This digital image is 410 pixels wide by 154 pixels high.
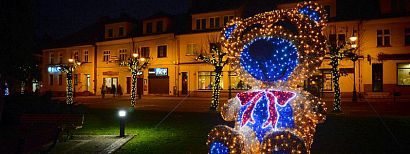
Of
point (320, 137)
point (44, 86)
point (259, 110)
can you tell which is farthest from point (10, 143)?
point (44, 86)

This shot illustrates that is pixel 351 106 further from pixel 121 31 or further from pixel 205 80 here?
pixel 121 31

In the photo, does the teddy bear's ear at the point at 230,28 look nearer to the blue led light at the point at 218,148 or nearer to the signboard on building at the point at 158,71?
the blue led light at the point at 218,148

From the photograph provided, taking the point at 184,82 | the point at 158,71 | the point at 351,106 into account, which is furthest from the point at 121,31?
the point at 351,106

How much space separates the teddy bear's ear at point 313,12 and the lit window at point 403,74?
26.0 metres

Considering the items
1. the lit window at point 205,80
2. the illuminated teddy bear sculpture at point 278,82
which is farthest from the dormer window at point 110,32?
the illuminated teddy bear sculpture at point 278,82

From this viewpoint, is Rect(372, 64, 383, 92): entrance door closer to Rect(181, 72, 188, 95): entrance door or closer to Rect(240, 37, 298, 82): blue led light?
Rect(181, 72, 188, 95): entrance door

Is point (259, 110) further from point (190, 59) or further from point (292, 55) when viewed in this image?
point (190, 59)

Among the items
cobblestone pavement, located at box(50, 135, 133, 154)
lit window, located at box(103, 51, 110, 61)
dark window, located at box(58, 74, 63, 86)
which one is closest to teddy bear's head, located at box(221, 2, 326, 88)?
cobblestone pavement, located at box(50, 135, 133, 154)

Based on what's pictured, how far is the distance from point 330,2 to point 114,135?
977 inches

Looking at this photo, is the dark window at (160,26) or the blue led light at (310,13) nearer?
the blue led light at (310,13)

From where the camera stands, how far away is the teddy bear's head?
20.0 ft

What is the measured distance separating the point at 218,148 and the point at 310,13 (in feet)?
8.70

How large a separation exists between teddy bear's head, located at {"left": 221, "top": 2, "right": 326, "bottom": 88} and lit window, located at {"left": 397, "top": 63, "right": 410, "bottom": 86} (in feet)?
85.5

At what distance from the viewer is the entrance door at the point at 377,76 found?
29803 millimetres
